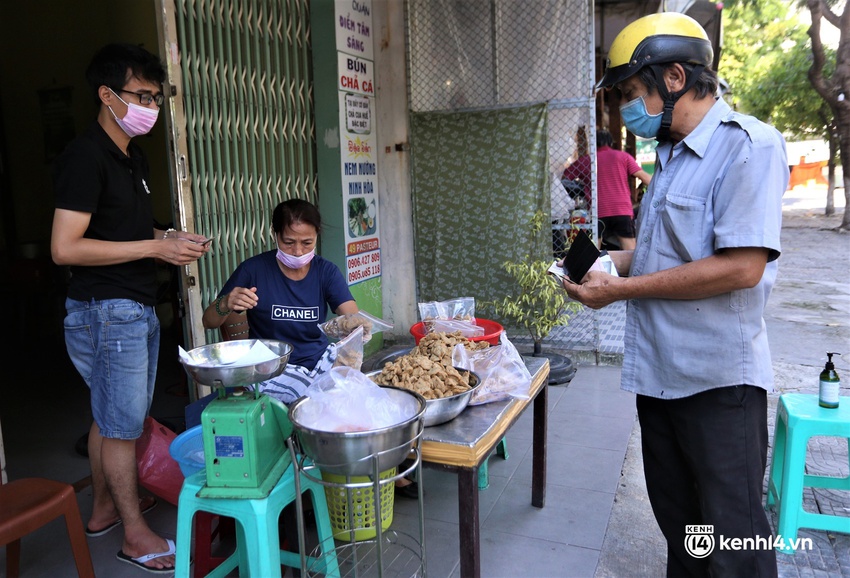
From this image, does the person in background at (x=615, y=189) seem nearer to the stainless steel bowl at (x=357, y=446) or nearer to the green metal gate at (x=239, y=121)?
the green metal gate at (x=239, y=121)

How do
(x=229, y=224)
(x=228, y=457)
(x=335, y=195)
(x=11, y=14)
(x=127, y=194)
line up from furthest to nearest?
(x=11, y=14)
(x=335, y=195)
(x=229, y=224)
(x=127, y=194)
(x=228, y=457)

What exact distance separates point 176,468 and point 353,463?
1496mm

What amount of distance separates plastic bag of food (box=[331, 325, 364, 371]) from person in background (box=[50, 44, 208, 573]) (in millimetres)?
714

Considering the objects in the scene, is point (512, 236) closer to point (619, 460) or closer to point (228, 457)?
point (619, 460)

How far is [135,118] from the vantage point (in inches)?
98.1

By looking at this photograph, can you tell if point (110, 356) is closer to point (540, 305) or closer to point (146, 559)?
point (146, 559)

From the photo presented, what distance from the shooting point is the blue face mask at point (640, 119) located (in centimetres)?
191

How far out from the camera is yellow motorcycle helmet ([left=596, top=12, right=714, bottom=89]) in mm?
1819

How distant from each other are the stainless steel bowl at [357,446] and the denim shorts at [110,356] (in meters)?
1.12

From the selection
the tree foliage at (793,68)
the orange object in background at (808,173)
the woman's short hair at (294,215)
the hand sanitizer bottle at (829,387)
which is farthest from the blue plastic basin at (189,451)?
the orange object in background at (808,173)

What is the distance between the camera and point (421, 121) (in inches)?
216

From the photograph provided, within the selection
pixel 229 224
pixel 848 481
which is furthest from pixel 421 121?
pixel 848 481

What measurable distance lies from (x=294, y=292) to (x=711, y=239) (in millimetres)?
1849

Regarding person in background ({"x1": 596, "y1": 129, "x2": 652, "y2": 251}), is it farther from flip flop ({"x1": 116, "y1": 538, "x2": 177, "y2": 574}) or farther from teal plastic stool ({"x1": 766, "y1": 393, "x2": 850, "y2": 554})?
flip flop ({"x1": 116, "y1": 538, "x2": 177, "y2": 574})
